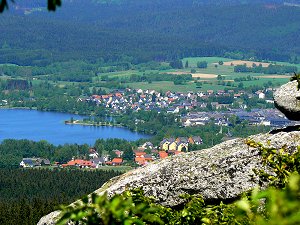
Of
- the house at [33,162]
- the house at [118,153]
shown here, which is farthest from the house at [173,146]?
the house at [33,162]

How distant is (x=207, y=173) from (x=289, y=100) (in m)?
1.58

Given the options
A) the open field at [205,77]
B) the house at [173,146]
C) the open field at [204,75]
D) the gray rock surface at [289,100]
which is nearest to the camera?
the gray rock surface at [289,100]

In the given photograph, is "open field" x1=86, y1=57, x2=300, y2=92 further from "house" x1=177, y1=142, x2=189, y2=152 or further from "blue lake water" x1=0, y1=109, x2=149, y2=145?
"house" x1=177, y1=142, x2=189, y2=152

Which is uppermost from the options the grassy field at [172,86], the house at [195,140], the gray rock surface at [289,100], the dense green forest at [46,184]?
the gray rock surface at [289,100]

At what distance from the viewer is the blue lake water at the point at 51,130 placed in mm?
106688

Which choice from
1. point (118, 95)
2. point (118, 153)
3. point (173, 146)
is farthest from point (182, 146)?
point (118, 95)

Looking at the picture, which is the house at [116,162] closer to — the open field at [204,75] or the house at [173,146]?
the house at [173,146]

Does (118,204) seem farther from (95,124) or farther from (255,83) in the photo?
(255,83)

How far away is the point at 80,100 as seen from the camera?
→ 478ft

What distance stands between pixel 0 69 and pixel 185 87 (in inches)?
1890

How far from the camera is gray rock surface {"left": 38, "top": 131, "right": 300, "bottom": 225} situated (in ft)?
35.3

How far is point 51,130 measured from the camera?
114062 millimetres

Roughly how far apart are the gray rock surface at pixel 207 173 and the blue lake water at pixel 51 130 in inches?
3535

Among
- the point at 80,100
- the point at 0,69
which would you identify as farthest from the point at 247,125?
the point at 0,69
